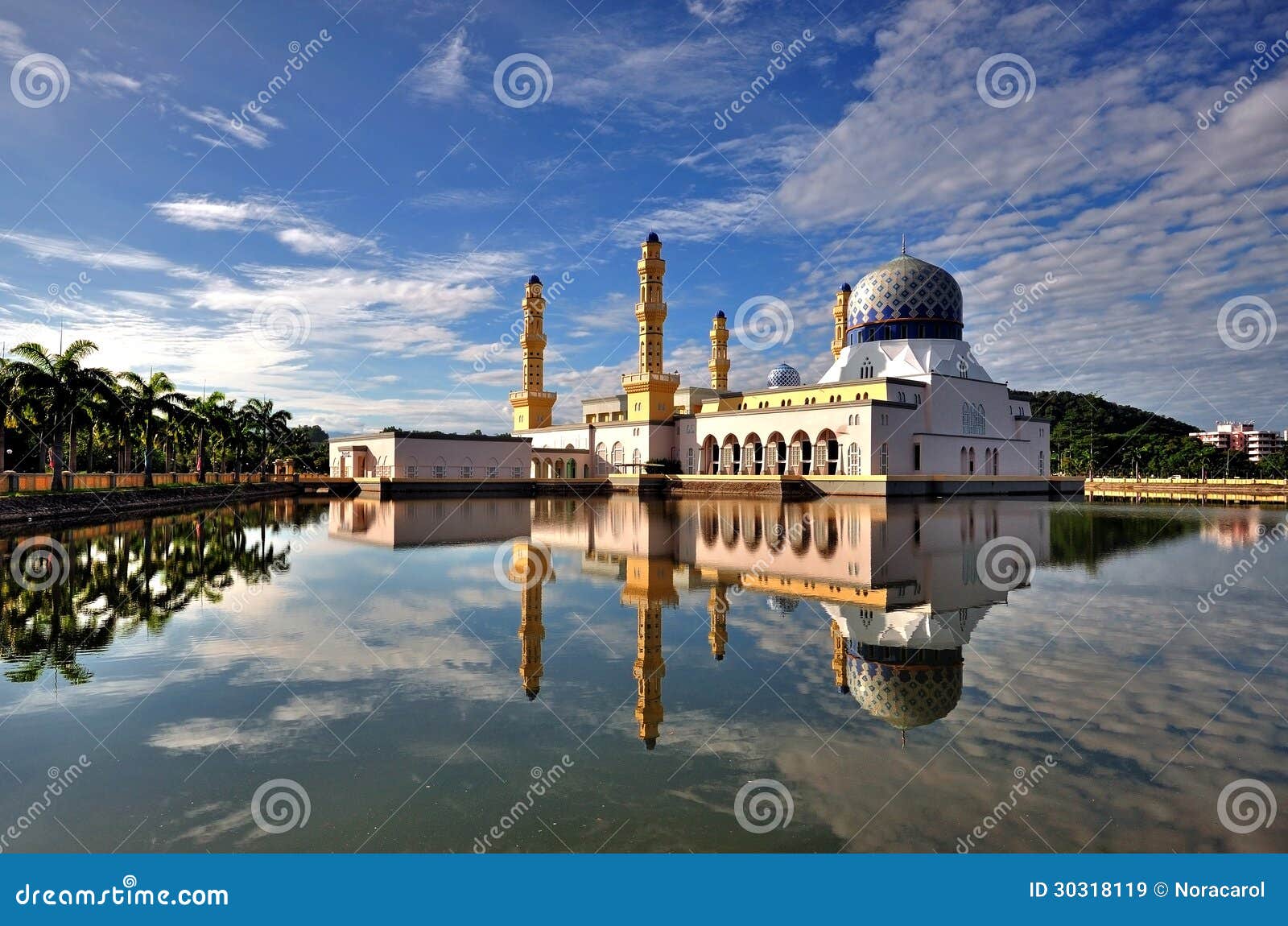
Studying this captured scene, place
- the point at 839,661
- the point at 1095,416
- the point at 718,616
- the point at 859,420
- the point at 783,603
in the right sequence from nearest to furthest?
the point at 839,661, the point at 718,616, the point at 783,603, the point at 859,420, the point at 1095,416

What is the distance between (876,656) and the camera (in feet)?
23.4

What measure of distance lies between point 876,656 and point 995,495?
40.6m

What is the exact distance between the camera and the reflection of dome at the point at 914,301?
159 ft

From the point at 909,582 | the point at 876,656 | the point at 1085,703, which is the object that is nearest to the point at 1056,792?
the point at 1085,703

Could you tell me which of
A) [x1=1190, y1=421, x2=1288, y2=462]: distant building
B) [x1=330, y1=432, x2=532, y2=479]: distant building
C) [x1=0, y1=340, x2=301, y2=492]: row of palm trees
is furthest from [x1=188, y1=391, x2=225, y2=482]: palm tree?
[x1=1190, y1=421, x2=1288, y2=462]: distant building

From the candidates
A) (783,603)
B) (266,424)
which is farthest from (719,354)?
(783,603)

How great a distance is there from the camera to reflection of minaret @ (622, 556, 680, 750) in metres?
5.76

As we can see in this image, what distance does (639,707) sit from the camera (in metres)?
5.95

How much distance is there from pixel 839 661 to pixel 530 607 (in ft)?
14.3

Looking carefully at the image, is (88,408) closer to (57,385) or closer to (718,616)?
(57,385)

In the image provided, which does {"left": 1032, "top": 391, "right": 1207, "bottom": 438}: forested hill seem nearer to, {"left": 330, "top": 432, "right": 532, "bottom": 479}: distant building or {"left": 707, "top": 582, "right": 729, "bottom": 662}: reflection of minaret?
{"left": 330, "top": 432, "right": 532, "bottom": 479}: distant building

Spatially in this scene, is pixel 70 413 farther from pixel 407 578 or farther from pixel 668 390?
pixel 668 390

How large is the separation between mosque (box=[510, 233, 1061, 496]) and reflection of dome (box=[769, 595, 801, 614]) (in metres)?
29.1

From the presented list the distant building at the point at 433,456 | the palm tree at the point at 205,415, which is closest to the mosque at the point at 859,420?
the distant building at the point at 433,456
